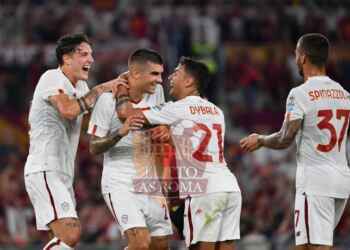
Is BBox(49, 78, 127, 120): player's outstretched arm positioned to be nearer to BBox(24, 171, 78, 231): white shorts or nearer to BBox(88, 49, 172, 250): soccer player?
BBox(88, 49, 172, 250): soccer player

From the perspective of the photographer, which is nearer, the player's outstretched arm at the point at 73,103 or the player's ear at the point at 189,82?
the player's outstretched arm at the point at 73,103

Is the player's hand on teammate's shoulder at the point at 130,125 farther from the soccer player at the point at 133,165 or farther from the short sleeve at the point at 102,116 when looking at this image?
the short sleeve at the point at 102,116

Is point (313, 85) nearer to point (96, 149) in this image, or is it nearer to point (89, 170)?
point (96, 149)

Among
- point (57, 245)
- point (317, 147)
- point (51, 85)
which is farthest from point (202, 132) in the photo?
point (57, 245)

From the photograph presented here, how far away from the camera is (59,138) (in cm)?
1021

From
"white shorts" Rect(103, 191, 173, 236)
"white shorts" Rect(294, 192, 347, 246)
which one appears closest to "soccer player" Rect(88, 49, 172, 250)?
"white shorts" Rect(103, 191, 173, 236)

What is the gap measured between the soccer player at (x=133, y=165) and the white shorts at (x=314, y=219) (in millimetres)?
1303

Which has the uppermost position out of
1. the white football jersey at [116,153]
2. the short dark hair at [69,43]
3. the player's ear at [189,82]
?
the short dark hair at [69,43]

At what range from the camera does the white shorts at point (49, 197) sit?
9984 mm

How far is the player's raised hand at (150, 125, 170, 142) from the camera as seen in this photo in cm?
1041

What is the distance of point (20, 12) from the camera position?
20.7 meters

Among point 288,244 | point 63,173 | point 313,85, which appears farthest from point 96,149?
point 288,244

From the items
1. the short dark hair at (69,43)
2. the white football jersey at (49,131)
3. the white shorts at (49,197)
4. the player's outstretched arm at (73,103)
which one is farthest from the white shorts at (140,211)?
the short dark hair at (69,43)

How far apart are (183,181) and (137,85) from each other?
1.03 meters
